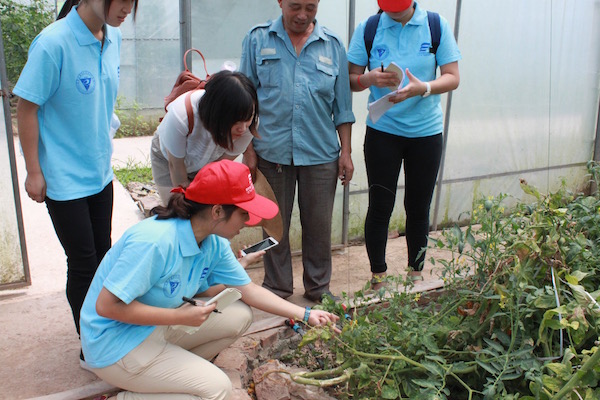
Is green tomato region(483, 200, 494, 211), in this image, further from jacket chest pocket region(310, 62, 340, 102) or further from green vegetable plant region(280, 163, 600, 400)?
jacket chest pocket region(310, 62, 340, 102)

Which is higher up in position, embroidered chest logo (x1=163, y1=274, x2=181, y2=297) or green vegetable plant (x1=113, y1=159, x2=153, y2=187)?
embroidered chest logo (x1=163, y1=274, x2=181, y2=297)

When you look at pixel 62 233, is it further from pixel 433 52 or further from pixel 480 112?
pixel 480 112

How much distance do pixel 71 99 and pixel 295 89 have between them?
3.66ft

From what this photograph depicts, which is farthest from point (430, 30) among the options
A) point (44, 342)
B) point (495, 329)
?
point (44, 342)

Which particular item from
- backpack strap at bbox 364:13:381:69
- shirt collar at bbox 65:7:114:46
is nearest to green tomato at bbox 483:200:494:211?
backpack strap at bbox 364:13:381:69

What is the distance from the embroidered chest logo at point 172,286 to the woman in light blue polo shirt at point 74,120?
558 mm

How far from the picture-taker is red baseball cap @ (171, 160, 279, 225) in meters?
2.16

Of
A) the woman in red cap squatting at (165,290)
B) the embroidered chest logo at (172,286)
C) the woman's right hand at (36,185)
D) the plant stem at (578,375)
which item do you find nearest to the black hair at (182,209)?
the woman in red cap squatting at (165,290)

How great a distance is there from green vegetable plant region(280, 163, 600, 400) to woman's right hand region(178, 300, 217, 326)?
0.40m

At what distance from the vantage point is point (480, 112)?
5020 millimetres

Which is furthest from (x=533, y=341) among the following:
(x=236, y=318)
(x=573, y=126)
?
(x=573, y=126)

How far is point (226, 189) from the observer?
2.17 meters

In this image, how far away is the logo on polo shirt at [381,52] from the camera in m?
3.22

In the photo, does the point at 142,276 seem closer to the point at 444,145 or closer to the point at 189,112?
the point at 189,112
